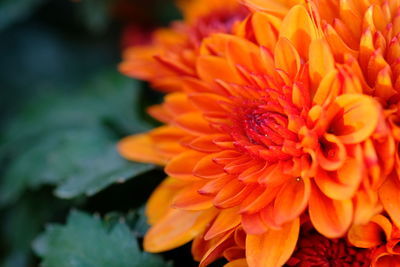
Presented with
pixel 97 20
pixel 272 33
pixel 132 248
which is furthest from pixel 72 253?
pixel 97 20

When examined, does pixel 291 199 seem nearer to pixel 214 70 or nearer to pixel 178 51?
pixel 214 70

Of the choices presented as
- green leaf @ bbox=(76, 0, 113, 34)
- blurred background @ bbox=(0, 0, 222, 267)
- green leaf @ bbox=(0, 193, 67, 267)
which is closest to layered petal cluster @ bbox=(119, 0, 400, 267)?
blurred background @ bbox=(0, 0, 222, 267)

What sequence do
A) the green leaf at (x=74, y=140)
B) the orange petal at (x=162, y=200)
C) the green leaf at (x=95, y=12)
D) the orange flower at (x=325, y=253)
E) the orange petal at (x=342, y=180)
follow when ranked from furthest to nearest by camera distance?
the green leaf at (x=95, y=12) < the green leaf at (x=74, y=140) < the orange petal at (x=162, y=200) < the orange flower at (x=325, y=253) < the orange petal at (x=342, y=180)

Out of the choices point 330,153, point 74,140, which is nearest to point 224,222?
point 330,153

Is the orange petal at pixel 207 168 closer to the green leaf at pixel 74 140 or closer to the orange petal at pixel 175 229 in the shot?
the orange petal at pixel 175 229

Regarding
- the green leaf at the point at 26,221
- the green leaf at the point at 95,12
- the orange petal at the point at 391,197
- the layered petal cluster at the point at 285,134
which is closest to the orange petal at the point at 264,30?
the layered petal cluster at the point at 285,134

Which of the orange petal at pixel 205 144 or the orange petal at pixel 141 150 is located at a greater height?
the orange petal at pixel 205 144
